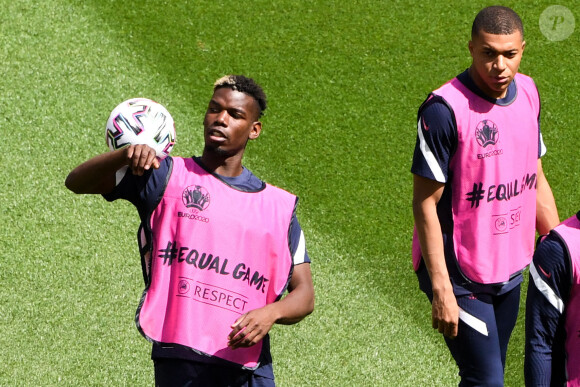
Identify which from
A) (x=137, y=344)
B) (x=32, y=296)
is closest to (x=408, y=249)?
(x=137, y=344)

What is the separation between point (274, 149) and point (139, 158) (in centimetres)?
459

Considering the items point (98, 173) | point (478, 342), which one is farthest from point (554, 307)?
point (98, 173)

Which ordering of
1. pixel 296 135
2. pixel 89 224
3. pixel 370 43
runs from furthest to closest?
1. pixel 370 43
2. pixel 296 135
3. pixel 89 224

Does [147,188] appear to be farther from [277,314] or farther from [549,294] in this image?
[549,294]

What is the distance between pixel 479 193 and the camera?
471 cm

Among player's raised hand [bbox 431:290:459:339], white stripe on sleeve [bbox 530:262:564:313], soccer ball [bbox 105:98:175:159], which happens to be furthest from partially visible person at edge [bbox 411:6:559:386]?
soccer ball [bbox 105:98:175:159]

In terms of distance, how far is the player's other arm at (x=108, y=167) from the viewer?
12.7 feet

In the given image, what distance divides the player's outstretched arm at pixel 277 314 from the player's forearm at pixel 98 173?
735mm

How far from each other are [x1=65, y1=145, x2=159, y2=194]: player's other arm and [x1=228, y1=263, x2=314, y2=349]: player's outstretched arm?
2.24 feet

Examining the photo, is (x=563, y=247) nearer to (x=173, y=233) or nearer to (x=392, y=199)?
(x=173, y=233)

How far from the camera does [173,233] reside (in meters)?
4.20

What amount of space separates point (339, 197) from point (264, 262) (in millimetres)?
3924

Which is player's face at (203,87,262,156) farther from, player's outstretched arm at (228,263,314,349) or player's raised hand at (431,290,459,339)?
player's raised hand at (431,290,459,339)

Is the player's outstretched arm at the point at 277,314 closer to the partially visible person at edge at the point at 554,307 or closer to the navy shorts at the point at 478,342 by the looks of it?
the navy shorts at the point at 478,342
